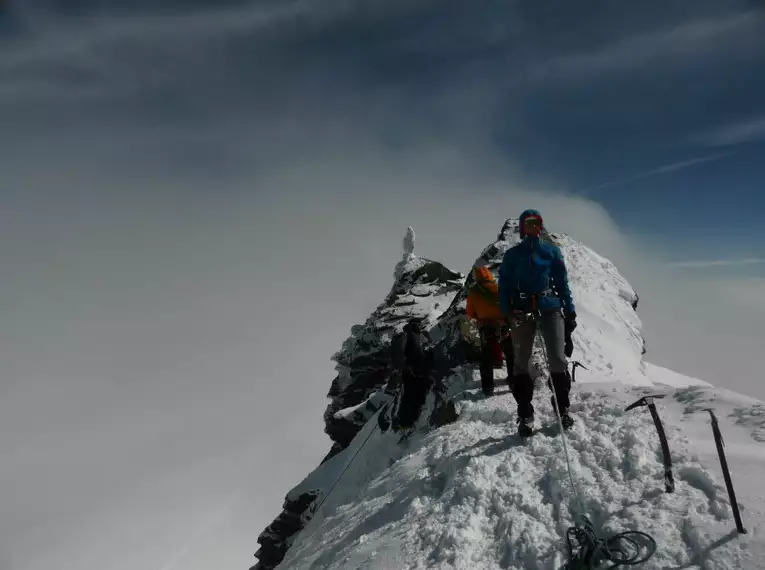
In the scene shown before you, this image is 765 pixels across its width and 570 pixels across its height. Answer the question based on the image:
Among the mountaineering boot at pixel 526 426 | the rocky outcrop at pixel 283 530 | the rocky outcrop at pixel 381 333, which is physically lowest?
the rocky outcrop at pixel 283 530

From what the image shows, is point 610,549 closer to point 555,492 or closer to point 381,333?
point 555,492

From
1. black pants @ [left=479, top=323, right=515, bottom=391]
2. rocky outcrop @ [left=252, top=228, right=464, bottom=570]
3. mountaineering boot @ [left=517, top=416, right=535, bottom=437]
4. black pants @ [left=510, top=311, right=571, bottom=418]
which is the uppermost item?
rocky outcrop @ [left=252, top=228, right=464, bottom=570]

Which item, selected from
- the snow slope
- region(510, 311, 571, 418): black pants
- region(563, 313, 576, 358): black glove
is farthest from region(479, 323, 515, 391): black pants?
region(510, 311, 571, 418): black pants

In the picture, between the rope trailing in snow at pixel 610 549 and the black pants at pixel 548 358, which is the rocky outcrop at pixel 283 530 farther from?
the rope trailing in snow at pixel 610 549

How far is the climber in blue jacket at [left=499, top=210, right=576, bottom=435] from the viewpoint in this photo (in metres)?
7.71

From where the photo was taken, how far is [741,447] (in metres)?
6.00

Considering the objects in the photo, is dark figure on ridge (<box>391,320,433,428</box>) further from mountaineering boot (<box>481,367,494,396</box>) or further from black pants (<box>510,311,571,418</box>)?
black pants (<box>510,311,571,418</box>)

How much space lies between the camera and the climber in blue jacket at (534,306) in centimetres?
771

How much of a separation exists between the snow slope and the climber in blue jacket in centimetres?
75

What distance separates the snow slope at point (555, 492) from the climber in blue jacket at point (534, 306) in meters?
0.75

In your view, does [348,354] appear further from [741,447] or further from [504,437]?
[741,447]

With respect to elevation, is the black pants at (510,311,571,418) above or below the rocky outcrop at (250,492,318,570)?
above

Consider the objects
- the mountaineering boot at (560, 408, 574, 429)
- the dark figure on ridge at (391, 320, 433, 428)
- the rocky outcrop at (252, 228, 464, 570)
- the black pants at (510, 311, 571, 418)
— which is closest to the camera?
the black pants at (510, 311, 571, 418)

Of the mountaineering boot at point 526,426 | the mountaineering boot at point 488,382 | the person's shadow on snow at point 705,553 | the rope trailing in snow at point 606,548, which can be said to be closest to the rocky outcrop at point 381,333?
the mountaineering boot at point 488,382
